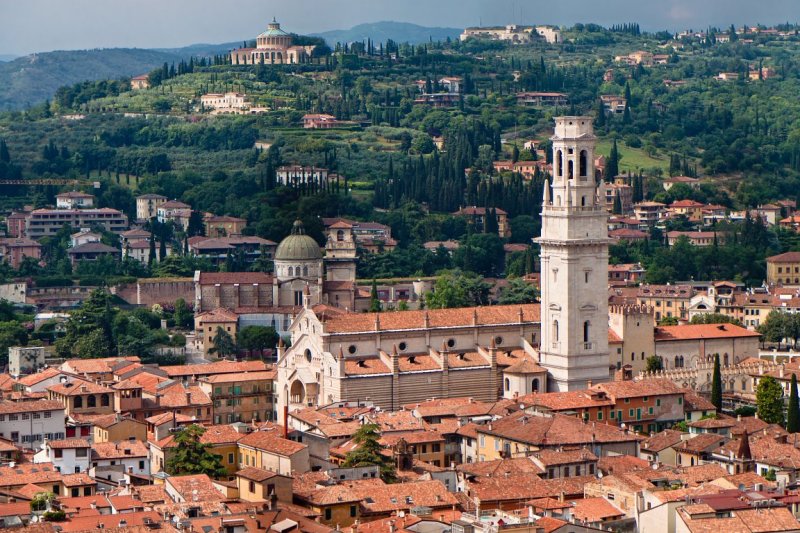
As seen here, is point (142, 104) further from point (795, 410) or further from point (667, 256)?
point (795, 410)

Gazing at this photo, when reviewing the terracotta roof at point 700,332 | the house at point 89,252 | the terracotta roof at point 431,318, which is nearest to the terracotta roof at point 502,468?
the terracotta roof at point 431,318

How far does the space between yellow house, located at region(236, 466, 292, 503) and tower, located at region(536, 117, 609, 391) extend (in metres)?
19.6

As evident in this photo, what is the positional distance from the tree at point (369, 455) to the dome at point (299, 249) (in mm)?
43114

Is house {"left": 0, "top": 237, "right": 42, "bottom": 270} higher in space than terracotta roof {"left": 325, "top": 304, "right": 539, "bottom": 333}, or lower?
lower

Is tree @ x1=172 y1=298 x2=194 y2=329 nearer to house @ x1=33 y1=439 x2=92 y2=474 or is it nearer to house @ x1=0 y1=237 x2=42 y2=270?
house @ x1=0 y1=237 x2=42 y2=270

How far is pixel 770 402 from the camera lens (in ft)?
204

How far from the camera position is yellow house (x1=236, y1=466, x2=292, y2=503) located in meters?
44.8

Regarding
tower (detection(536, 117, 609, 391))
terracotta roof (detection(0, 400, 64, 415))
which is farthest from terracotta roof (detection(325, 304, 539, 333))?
terracotta roof (detection(0, 400, 64, 415))

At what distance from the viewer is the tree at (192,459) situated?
166 ft

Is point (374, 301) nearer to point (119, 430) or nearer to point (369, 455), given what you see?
point (119, 430)

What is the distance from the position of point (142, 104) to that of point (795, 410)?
104046 millimetres

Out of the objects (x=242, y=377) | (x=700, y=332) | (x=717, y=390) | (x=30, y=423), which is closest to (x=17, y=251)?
(x=242, y=377)

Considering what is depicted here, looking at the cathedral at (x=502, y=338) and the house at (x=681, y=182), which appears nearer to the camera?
the cathedral at (x=502, y=338)

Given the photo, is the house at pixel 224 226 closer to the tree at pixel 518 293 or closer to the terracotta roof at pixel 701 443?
the tree at pixel 518 293
